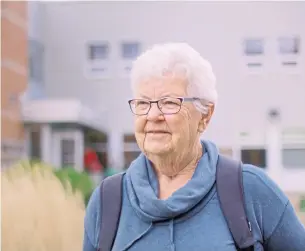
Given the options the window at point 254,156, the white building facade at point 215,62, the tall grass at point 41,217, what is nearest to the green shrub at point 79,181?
the tall grass at point 41,217

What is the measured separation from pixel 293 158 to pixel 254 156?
91 cm

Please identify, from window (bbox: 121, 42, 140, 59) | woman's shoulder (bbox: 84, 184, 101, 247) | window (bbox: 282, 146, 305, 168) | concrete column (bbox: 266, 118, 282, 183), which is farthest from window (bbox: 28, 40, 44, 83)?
woman's shoulder (bbox: 84, 184, 101, 247)

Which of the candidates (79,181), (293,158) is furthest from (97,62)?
(79,181)

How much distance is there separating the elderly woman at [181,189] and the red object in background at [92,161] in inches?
494

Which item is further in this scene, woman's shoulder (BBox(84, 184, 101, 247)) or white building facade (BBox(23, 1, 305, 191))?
white building facade (BBox(23, 1, 305, 191))

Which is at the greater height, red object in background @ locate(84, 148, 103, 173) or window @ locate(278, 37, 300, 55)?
window @ locate(278, 37, 300, 55)

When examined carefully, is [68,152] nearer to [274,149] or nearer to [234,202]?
[274,149]

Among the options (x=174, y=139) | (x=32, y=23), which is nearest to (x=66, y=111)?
(x=32, y=23)

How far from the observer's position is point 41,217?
15.3 feet

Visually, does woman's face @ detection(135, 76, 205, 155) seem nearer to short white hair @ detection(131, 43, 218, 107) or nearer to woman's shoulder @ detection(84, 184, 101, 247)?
short white hair @ detection(131, 43, 218, 107)

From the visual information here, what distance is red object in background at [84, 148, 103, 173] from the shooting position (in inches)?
562

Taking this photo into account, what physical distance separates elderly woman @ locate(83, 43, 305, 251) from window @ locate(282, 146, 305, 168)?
13.1 m

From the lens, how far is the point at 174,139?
5.19ft

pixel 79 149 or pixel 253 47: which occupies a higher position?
pixel 253 47
